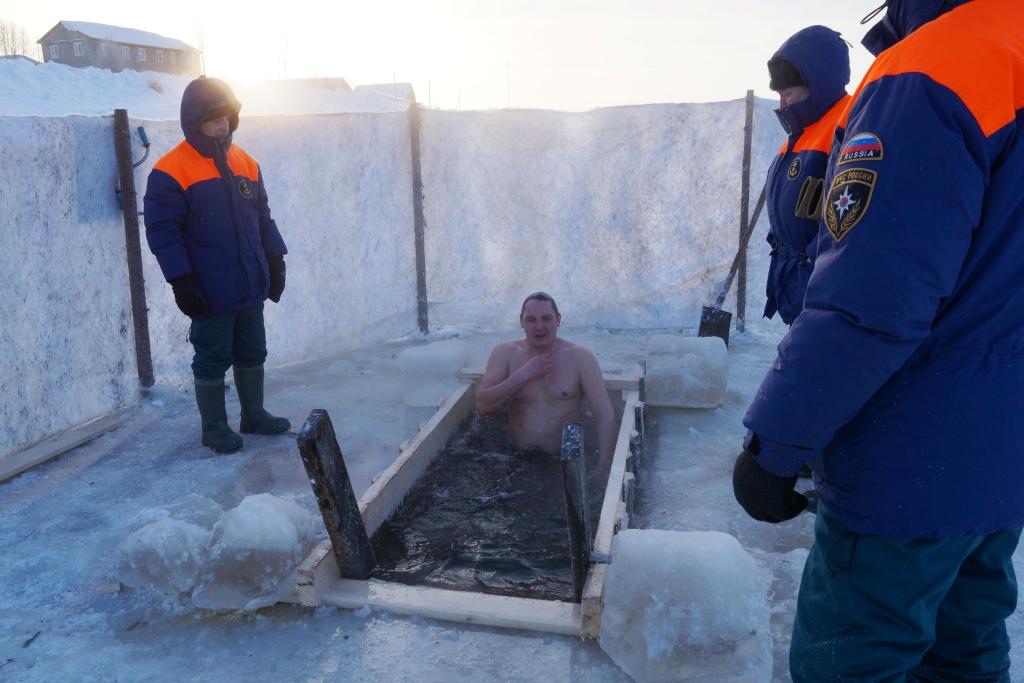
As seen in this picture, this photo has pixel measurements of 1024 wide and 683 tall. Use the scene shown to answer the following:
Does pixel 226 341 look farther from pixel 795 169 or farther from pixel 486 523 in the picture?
pixel 795 169

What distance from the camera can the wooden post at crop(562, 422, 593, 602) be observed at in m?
2.68

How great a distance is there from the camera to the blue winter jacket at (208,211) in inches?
172

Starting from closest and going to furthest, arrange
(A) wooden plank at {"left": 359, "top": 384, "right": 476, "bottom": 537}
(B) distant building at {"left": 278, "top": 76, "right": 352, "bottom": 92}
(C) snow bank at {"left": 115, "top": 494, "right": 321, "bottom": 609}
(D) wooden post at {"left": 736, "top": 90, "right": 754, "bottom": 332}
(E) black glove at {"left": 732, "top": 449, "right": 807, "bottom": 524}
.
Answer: (E) black glove at {"left": 732, "top": 449, "right": 807, "bottom": 524}
(C) snow bank at {"left": 115, "top": 494, "right": 321, "bottom": 609}
(A) wooden plank at {"left": 359, "top": 384, "right": 476, "bottom": 537}
(D) wooden post at {"left": 736, "top": 90, "right": 754, "bottom": 332}
(B) distant building at {"left": 278, "top": 76, "right": 352, "bottom": 92}

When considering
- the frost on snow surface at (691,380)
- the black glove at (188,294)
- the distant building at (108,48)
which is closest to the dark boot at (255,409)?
the black glove at (188,294)

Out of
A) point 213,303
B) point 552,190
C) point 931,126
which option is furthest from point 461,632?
point 552,190

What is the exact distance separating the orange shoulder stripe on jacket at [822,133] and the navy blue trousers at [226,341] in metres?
3.39

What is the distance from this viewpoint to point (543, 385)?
15.2 ft

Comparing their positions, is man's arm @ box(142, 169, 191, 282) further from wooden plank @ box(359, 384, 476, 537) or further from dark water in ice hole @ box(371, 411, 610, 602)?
dark water in ice hole @ box(371, 411, 610, 602)

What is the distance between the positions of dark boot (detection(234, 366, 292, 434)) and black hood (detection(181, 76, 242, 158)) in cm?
142

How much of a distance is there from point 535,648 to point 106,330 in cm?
399

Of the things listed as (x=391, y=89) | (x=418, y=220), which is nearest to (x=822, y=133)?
(x=418, y=220)

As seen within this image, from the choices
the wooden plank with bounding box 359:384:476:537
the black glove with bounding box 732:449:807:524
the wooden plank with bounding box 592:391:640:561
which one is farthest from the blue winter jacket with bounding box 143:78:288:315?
the black glove with bounding box 732:449:807:524

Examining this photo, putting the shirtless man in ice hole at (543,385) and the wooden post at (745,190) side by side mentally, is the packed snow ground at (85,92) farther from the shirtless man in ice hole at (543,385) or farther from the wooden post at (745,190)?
the shirtless man in ice hole at (543,385)

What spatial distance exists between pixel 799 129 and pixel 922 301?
6.86 ft
